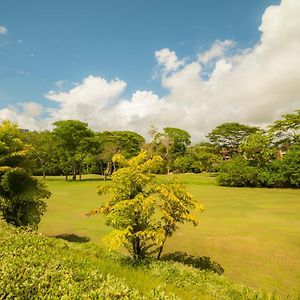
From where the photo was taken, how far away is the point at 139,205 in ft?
48.0

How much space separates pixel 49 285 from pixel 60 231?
780 inches

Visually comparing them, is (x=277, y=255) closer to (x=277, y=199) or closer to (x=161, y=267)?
(x=161, y=267)

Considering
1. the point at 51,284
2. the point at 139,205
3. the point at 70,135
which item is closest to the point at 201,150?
the point at 70,135

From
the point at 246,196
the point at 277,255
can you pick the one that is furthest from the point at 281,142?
the point at 277,255

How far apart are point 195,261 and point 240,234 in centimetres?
596

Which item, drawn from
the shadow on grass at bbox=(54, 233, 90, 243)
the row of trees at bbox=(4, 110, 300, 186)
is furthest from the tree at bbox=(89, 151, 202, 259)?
the row of trees at bbox=(4, 110, 300, 186)

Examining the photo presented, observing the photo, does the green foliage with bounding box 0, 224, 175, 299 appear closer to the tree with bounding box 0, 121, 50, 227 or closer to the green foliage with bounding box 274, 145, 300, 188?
the tree with bounding box 0, 121, 50, 227

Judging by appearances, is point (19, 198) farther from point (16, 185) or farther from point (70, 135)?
point (70, 135)

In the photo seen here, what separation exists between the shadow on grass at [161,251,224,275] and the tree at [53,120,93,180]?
50.9 metres

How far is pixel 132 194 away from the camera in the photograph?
51.3 feet

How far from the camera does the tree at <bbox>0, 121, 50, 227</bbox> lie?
19859 mm

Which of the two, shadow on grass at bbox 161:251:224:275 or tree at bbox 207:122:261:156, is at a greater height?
tree at bbox 207:122:261:156

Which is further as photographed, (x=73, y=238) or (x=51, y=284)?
(x=73, y=238)

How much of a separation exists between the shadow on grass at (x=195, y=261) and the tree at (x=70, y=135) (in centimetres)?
5091
